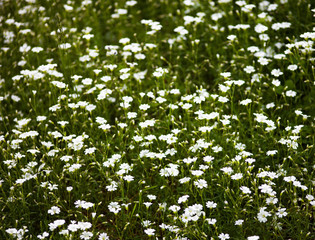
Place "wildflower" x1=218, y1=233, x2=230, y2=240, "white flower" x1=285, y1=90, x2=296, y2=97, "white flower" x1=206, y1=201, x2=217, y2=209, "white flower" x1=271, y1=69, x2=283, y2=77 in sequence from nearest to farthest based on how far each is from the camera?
"wildflower" x1=218, y1=233, x2=230, y2=240 < "white flower" x1=206, y1=201, x2=217, y2=209 < "white flower" x1=285, y1=90, x2=296, y2=97 < "white flower" x1=271, y1=69, x2=283, y2=77

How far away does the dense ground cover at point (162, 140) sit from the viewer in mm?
3422

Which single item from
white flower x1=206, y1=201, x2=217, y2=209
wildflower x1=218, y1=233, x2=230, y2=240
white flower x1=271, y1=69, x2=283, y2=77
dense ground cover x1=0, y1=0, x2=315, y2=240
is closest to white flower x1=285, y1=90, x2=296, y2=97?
dense ground cover x1=0, y1=0, x2=315, y2=240

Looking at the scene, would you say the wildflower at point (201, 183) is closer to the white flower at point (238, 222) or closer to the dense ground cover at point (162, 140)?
the dense ground cover at point (162, 140)

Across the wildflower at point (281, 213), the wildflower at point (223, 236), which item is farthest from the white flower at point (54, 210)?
the wildflower at point (281, 213)

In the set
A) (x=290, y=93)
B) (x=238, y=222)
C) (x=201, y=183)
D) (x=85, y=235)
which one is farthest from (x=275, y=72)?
(x=85, y=235)

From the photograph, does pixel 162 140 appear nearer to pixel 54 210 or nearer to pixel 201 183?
pixel 201 183

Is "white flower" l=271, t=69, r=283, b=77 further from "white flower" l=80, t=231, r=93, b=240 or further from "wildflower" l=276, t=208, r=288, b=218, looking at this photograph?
"white flower" l=80, t=231, r=93, b=240

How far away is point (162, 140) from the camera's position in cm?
412

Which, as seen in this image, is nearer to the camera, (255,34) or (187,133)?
(187,133)

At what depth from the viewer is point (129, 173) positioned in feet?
12.9

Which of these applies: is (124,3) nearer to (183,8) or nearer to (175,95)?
(183,8)

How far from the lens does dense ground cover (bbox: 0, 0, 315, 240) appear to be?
3422 millimetres

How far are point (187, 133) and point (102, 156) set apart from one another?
0.84 m

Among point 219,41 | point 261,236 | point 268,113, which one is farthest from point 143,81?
point 261,236
